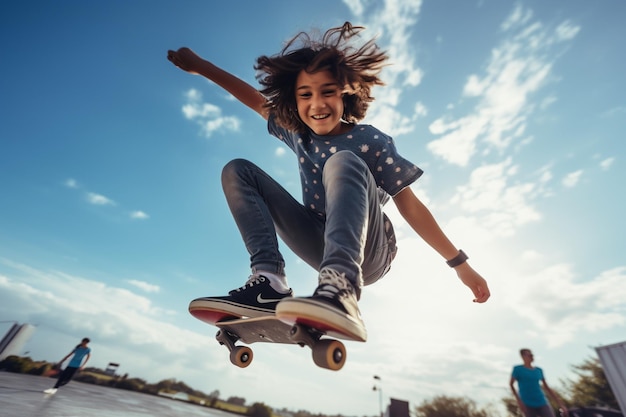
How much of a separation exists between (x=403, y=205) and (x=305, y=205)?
0.70m

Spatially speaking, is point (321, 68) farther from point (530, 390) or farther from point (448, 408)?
point (448, 408)

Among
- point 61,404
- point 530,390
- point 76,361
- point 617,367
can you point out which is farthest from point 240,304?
point 617,367

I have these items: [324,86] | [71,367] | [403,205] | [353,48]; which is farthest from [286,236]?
[71,367]

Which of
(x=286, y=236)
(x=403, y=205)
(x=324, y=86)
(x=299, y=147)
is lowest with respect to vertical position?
(x=286, y=236)

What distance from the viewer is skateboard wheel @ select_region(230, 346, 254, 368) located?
162 cm

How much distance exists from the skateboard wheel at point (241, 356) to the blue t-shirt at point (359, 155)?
99cm

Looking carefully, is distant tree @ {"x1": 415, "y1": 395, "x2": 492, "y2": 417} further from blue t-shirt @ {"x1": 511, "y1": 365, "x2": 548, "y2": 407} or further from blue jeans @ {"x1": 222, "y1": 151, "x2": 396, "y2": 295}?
blue jeans @ {"x1": 222, "y1": 151, "x2": 396, "y2": 295}

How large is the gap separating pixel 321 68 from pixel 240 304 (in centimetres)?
161

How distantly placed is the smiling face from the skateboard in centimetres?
130

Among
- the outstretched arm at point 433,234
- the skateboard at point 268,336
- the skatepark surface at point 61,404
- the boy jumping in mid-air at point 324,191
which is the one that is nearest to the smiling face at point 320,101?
the boy jumping in mid-air at point 324,191

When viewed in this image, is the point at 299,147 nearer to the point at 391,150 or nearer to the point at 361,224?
the point at 391,150

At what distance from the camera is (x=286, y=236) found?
2123 millimetres

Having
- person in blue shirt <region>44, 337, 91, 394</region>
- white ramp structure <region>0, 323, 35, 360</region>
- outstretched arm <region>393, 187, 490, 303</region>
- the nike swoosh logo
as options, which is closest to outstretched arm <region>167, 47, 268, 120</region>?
outstretched arm <region>393, 187, 490, 303</region>

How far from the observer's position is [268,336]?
1.57 metres
